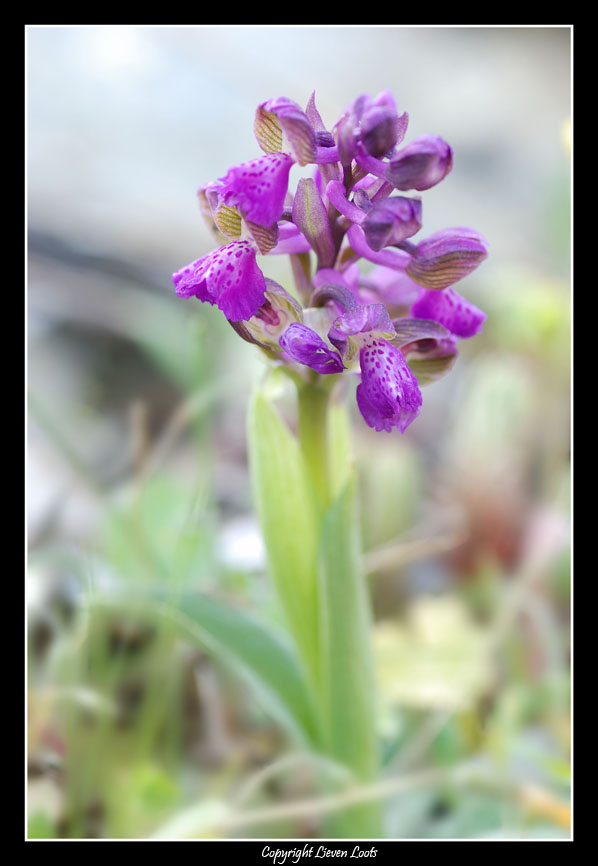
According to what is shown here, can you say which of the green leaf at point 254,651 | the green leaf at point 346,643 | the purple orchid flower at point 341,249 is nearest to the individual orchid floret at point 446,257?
the purple orchid flower at point 341,249

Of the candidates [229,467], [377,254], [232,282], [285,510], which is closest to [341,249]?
[377,254]

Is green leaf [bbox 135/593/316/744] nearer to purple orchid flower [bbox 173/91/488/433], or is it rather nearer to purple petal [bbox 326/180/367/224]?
purple orchid flower [bbox 173/91/488/433]

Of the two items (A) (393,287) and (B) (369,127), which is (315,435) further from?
(B) (369,127)

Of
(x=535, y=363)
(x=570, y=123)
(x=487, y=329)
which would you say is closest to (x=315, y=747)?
(x=570, y=123)

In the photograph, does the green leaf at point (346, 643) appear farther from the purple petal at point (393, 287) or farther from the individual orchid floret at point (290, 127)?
the individual orchid floret at point (290, 127)

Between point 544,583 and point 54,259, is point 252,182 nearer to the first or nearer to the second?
point 544,583

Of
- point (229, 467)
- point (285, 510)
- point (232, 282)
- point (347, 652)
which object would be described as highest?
point (229, 467)
